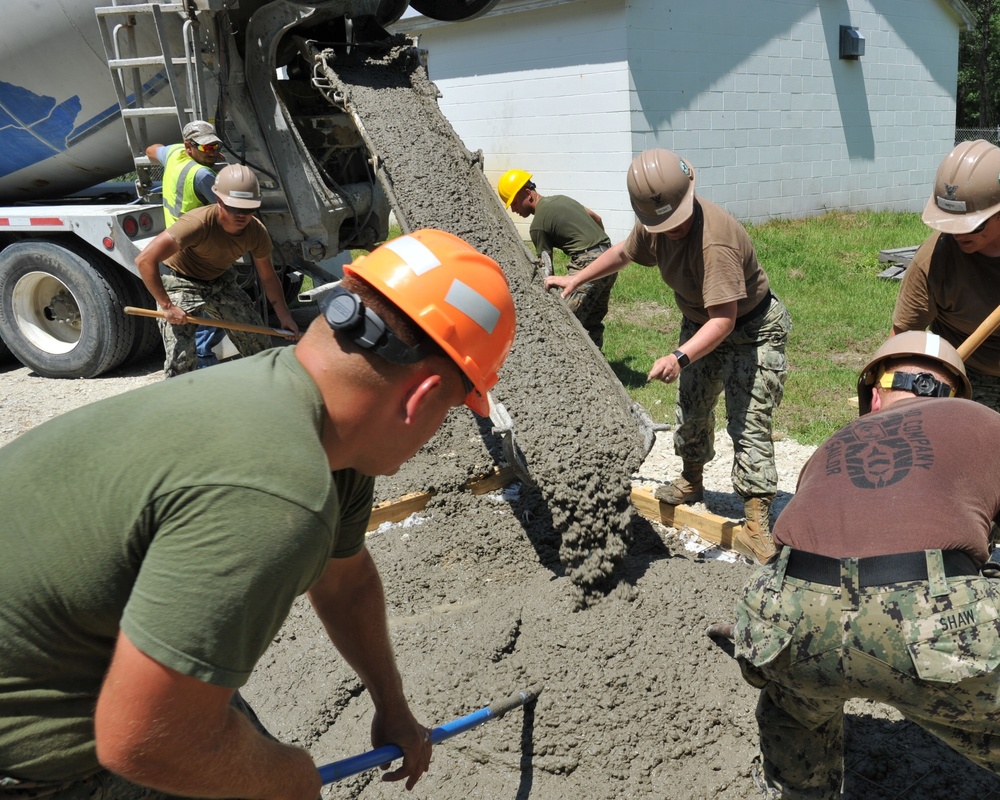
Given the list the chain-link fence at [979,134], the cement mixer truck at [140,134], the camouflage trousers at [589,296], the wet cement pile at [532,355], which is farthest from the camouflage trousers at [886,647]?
the chain-link fence at [979,134]

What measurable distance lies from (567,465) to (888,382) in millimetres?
1607

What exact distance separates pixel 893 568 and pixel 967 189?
1.85 metres

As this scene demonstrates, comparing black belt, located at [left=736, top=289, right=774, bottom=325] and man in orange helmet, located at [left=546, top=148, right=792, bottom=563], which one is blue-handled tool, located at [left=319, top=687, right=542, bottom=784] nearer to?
man in orange helmet, located at [left=546, top=148, right=792, bottom=563]

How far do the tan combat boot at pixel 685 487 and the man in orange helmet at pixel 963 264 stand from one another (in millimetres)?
1304

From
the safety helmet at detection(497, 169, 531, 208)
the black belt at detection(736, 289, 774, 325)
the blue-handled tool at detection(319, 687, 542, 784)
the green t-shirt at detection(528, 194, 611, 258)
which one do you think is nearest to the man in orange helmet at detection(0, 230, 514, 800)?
the blue-handled tool at detection(319, 687, 542, 784)

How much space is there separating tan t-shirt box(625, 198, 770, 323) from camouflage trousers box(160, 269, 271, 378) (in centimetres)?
300

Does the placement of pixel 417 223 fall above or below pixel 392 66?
below

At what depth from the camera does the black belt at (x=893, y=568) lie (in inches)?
77.9

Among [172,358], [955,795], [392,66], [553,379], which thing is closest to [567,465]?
[553,379]

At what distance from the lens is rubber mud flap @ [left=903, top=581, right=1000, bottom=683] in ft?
6.30

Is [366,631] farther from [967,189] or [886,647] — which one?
[967,189]

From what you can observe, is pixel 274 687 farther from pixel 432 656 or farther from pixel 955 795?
pixel 955 795

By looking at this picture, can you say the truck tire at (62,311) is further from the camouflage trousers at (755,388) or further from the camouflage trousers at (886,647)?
the camouflage trousers at (886,647)

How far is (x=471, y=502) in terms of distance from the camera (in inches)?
179
